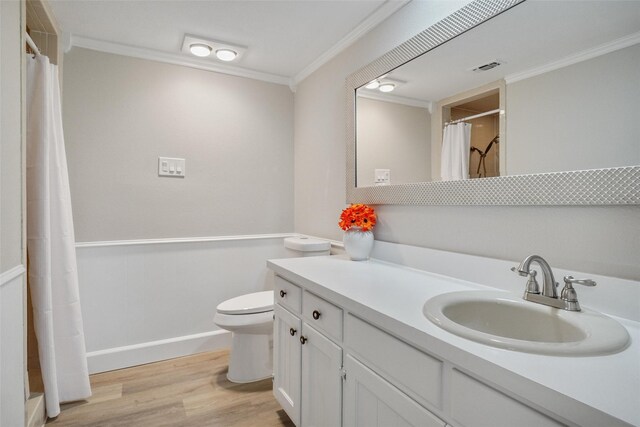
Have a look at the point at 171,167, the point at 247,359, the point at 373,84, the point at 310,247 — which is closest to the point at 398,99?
the point at 373,84

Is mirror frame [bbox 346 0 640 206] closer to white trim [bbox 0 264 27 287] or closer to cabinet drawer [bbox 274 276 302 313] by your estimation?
cabinet drawer [bbox 274 276 302 313]

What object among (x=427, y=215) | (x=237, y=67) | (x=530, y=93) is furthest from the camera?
(x=237, y=67)

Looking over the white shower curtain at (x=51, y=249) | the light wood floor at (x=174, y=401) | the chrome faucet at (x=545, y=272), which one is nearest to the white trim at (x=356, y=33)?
the chrome faucet at (x=545, y=272)

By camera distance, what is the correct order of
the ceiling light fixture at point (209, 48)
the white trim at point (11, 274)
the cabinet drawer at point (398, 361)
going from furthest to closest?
the ceiling light fixture at point (209, 48) → the white trim at point (11, 274) → the cabinet drawer at point (398, 361)

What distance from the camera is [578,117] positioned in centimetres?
107

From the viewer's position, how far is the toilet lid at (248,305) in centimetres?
210

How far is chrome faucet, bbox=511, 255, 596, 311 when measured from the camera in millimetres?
990

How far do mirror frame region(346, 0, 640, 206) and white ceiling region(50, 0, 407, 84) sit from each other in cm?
31

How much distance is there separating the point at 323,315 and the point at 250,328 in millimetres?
913

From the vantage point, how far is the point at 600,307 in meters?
1.00

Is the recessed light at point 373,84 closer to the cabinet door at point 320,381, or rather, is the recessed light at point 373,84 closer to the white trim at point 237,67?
the white trim at point 237,67

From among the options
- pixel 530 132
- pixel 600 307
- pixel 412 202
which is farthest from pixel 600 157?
pixel 412 202

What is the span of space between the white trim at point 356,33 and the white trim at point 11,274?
2.07m

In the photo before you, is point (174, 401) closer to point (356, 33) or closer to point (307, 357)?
point (307, 357)
